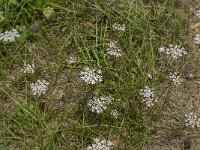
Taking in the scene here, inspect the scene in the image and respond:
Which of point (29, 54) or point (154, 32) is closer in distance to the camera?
point (29, 54)

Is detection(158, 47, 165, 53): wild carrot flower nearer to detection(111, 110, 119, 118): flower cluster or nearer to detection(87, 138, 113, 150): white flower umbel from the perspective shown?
detection(111, 110, 119, 118): flower cluster

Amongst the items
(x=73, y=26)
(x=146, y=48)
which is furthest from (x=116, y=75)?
(x=73, y=26)

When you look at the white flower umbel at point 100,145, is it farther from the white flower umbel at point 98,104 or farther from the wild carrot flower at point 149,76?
the wild carrot flower at point 149,76

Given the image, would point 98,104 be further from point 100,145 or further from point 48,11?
point 48,11

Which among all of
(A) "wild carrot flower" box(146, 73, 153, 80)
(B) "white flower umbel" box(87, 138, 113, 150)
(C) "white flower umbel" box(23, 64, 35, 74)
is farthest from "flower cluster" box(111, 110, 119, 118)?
(C) "white flower umbel" box(23, 64, 35, 74)

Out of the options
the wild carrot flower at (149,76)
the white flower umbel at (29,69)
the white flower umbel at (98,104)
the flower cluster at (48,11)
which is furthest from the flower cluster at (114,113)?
the flower cluster at (48,11)

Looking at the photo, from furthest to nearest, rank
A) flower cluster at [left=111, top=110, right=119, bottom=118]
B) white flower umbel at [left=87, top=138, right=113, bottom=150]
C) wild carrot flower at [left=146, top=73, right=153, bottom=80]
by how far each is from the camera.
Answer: wild carrot flower at [left=146, top=73, right=153, bottom=80] → flower cluster at [left=111, top=110, right=119, bottom=118] → white flower umbel at [left=87, top=138, right=113, bottom=150]

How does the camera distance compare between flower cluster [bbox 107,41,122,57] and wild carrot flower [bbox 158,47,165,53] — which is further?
wild carrot flower [bbox 158,47,165,53]

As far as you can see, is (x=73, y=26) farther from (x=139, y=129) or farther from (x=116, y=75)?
(x=139, y=129)

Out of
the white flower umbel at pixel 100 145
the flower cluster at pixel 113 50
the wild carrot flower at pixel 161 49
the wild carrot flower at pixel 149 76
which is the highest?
the flower cluster at pixel 113 50

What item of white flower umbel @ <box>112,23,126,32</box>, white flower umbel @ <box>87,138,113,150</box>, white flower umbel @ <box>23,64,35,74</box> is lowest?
white flower umbel @ <box>87,138,113,150</box>

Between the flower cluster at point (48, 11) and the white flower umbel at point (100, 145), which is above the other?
the flower cluster at point (48, 11)
